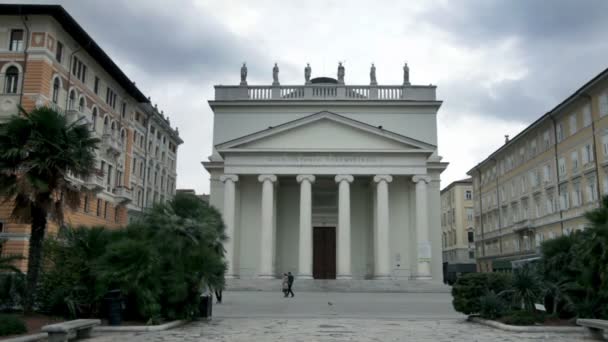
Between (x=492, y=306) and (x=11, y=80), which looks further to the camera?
(x=11, y=80)

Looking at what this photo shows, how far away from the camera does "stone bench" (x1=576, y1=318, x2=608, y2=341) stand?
11129mm

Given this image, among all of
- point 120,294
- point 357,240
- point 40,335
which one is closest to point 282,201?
point 357,240

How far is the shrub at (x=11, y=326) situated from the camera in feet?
36.4

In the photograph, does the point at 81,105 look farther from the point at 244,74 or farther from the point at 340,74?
the point at 340,74

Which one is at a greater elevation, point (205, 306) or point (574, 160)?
point (574, 160)

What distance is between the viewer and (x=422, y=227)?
3503 cm

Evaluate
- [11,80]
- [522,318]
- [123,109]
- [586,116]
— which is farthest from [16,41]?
[586,116]

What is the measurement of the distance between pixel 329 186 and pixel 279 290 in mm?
9816

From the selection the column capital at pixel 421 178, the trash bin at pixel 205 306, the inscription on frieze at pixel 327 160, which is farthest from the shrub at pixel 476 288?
the inscription on frieze at pixel 327 160

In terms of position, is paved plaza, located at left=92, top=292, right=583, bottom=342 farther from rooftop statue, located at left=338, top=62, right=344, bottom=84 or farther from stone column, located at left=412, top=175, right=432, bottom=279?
rooftop statue, located at left=338, top=62, right=344, bottom=84

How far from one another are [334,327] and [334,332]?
3.63 ft

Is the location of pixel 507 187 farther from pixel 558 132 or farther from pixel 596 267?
pixel 596 267

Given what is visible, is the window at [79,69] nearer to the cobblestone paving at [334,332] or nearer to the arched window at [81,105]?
the arched window at [81,105]

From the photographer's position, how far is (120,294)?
13.6 m
